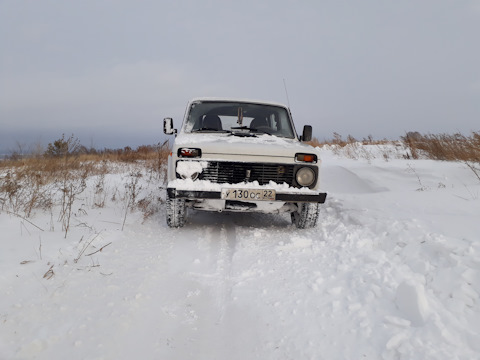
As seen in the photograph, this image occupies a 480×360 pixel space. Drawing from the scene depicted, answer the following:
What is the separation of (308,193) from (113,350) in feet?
8.05

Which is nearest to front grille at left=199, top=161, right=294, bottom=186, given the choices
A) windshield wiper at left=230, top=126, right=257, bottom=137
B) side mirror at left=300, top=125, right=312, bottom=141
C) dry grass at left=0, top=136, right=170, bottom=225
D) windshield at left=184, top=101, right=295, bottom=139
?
windshield wiper at left=230, top=126, right=257, bottom=137

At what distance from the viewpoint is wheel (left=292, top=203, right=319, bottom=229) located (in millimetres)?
3721

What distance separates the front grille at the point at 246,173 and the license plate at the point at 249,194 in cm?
15

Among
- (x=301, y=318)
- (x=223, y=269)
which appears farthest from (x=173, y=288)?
(x=301, y=318)

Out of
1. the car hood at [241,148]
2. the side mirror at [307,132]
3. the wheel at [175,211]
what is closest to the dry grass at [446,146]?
the side mirror at [307,132]

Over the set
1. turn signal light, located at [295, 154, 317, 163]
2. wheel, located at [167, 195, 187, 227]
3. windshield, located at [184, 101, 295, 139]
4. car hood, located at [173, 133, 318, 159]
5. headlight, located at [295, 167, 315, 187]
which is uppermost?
windshield, located at [184, 101, 295, 139]

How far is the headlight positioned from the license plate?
1.17ft

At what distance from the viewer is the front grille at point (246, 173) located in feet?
11.3

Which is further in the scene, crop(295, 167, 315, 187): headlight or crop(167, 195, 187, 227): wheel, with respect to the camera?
crop(167, 195, 187, 227): wheel

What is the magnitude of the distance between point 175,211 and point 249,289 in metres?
1.68

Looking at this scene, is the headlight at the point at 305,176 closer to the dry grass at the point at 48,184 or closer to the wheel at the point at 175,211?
the wheel at the point at 175,211

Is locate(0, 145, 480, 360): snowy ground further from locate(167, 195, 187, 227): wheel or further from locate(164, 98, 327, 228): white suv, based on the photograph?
locate(164, 98, 327, 228): white suv

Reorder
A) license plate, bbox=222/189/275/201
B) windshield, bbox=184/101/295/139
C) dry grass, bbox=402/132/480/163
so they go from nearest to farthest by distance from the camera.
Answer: license plate, bbox=222/189/275/201 < windshield, bbox=184/101/295/139 < dry grass, bbox=402/132/480/163

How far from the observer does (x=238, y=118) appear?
4.52m
